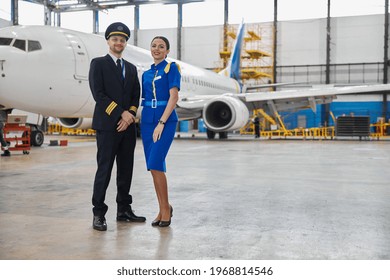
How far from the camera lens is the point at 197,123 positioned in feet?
91.5

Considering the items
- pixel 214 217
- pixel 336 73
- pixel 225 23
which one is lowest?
pixel 214 217

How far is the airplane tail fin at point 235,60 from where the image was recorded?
19.7 meters

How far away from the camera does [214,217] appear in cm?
290

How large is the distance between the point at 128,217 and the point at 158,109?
74cm

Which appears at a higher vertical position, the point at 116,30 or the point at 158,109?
the point at 116,30

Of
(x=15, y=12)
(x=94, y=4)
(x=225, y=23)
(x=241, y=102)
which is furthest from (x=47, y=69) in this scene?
(x=94, y=4)

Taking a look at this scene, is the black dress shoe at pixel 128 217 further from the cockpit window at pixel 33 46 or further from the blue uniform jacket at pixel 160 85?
the cockpit window at pixel 33 46

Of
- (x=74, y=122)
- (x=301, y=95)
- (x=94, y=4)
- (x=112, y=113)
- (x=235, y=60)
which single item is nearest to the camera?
(x=112, y=113)


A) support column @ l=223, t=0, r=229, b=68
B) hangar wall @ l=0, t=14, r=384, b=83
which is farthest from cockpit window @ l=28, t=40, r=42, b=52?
hangar wall @ l=0, t=14, r=384, b=83

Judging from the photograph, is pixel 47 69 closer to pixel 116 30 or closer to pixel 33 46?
pixel 33 46

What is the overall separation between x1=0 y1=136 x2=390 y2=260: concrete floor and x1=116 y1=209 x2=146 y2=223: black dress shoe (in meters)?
0.07

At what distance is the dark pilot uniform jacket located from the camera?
8.94 ft

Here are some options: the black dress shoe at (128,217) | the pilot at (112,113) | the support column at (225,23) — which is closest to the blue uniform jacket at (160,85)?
the pilot at (112,113)
